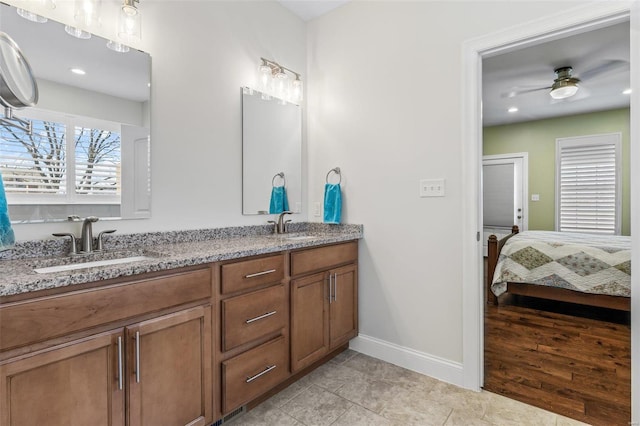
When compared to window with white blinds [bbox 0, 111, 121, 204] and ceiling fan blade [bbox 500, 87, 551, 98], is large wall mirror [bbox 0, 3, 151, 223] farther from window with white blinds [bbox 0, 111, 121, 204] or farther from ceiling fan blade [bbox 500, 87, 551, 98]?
ceiling fan blade [bbox 500, 87, 551, 98]

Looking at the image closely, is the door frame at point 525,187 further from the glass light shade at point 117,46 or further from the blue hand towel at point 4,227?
the blue hand towel at point 4,227

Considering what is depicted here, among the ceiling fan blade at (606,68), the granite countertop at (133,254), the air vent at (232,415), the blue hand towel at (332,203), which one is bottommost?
the air vent at (232,415)

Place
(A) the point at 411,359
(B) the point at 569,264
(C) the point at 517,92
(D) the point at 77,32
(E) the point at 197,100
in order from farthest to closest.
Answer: (C) the point at 517,92 → (B) the point at 569,264 → (A) the point at 411,359 → (E) the point at 197,100 → (D) the point at 77,32

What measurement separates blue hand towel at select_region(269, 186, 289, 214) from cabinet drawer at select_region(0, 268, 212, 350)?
1.13 m

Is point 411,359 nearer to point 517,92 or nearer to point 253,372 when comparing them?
point 253,372

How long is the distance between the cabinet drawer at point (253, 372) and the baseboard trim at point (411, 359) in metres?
0.80

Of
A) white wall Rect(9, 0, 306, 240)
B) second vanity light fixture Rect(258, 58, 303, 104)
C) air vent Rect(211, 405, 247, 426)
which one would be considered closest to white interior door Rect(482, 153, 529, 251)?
second vanity light fixture Rect(258, 58, 303, 104)

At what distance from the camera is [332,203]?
265 cm

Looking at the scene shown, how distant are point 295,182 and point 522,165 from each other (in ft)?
16.4

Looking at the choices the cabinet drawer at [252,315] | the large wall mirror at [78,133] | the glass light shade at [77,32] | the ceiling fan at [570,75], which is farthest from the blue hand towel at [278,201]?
the ceiling fan at [570,75]

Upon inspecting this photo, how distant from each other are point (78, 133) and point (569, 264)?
4.09m

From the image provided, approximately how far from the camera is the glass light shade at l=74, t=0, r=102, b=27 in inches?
63.4

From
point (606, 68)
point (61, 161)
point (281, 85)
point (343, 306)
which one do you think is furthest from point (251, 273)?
point (606, 68)

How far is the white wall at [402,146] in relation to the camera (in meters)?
2.12
